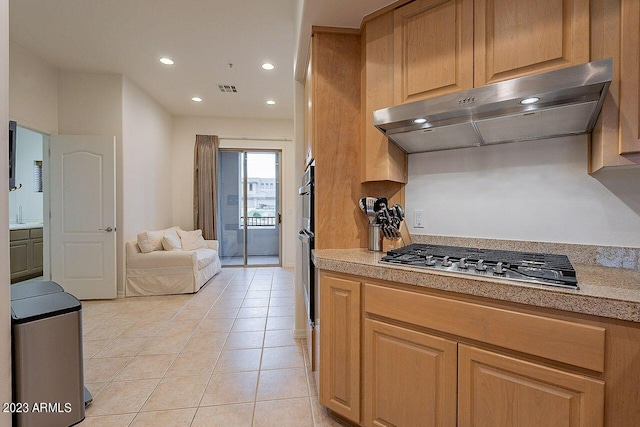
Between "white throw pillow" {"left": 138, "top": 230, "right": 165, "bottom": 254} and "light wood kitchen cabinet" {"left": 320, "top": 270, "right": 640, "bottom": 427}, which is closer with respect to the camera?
"light wood kitchen cabinet" {"left": 320, "top": 270, "right": 640, "bottom": 427}

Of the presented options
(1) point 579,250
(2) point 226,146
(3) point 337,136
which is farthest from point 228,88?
(1) point 579,250

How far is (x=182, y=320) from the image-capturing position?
3.09m

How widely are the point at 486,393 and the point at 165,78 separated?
4.70 metres

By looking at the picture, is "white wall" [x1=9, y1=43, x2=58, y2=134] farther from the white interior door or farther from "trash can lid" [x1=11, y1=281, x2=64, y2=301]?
"trash can lid" [x1=11, y1=281, x2=64, y2=301]

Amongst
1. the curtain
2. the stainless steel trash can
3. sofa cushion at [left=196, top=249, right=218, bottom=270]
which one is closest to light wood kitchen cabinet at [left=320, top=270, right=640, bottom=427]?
the stainless steel trash can

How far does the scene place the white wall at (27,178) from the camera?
17.1 ft

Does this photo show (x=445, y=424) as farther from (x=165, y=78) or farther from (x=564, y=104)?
(x=165, y=78)

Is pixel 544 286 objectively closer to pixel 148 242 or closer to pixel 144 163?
pixel 148 242

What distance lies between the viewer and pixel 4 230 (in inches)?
53.0

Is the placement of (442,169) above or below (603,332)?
above

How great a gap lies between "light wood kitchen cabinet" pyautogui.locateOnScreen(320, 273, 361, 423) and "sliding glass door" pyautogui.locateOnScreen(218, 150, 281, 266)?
4497mm

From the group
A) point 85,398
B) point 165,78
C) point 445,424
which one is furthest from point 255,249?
point 445,424

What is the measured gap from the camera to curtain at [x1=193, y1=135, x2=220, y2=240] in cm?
547

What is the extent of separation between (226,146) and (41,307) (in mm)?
4563
